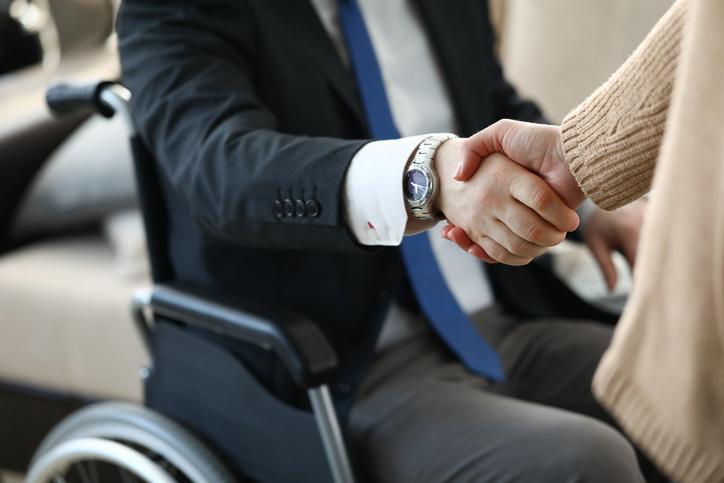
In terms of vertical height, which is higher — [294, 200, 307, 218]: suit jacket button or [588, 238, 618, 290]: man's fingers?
[294, 200, 307, 218]: suit jacket button

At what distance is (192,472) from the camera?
1.07m

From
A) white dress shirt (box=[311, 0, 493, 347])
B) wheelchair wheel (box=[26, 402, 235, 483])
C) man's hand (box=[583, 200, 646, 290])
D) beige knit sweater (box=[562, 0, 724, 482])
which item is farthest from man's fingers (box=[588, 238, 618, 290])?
beige knit sweater (box=[562, 0, 724, 482])

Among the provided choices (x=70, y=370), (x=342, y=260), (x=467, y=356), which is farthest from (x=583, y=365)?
(x=70, y=370)

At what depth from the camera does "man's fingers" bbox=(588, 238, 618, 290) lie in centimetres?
126

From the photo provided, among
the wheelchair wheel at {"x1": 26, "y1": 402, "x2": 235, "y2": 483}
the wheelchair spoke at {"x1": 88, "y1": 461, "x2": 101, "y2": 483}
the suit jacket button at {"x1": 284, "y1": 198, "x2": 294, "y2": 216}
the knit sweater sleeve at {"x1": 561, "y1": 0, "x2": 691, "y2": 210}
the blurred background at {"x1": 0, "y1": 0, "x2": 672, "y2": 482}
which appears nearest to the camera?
the knit sweater sleeve at {"x1": 561, "y1": 0, "x2": 691, "y2": 210}

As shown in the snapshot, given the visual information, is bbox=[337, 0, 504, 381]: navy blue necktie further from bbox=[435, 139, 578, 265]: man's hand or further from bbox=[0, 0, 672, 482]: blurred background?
bbox=[0, 0, 672, 482]: blurred background

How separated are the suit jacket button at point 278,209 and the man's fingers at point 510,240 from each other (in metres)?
0.20

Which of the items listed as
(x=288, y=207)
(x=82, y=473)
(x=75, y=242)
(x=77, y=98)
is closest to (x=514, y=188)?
(x=288, y=207)

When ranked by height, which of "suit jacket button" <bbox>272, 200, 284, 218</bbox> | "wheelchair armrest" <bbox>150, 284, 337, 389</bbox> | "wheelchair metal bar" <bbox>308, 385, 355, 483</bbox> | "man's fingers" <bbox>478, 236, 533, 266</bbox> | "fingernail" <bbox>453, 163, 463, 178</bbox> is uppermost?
"fingernail" <bbox>453, 163, 463, 178</bbox>

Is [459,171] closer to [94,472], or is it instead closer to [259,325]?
[259,325]

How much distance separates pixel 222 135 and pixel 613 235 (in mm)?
539

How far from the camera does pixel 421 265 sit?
46.5 inches

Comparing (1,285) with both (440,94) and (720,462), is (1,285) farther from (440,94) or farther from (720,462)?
(720,462)

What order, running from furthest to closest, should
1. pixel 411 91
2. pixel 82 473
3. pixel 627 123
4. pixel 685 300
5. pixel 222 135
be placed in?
1. pixel 82 473
2. pixel 411 91
3. pixel 222 135
4. pixel 627 123
5. pixel 685 300
